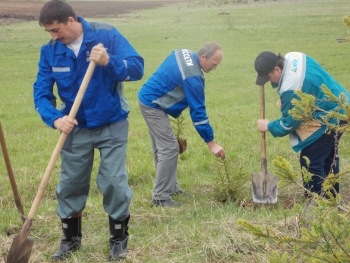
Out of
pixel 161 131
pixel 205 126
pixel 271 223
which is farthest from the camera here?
pixel 161 131

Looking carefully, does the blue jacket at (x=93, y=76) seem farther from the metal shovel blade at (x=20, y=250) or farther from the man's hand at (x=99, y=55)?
the metal shovel blade at (x=20, y=250)

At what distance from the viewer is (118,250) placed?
4988 millimetres

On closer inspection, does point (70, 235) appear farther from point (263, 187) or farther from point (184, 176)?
point (184, 176)

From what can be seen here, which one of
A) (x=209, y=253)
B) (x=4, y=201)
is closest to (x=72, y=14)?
(x=209, y=253)

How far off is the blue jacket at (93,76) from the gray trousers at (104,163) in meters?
0.10

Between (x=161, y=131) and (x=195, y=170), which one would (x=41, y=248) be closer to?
(x=161, y=131)

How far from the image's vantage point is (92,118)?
4.88 m

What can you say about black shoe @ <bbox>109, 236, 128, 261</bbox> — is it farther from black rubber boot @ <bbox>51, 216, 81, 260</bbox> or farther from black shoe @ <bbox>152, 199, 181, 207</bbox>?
black shoe @ <bbox>152, 199, 181, 207</bbox>

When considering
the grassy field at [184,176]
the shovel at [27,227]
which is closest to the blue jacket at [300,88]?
the grassy field at [184,176]

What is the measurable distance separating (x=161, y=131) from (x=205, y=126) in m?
0.61

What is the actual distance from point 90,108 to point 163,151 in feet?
7.18

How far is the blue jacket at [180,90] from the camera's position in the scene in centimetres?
648

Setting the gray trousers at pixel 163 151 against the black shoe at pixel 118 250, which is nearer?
the black shoe at pixel 118 250

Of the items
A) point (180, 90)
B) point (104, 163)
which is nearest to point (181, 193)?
point (180, 90)
